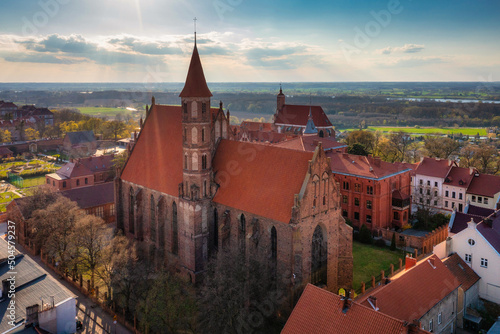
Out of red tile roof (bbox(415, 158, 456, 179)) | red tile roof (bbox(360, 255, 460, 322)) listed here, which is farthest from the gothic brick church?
red tile roof (bbox(415, 158, 456, 179))

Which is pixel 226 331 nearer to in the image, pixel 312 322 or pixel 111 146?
pixel 312 322

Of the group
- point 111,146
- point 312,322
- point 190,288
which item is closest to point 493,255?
point 312,322

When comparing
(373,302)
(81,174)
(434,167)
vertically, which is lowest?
(373,302)

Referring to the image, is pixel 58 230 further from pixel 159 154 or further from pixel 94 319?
pixel 159 154

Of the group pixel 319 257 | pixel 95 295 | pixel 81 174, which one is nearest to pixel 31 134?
pixel 81 174

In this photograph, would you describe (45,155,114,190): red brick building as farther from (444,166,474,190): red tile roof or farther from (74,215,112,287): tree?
(444,166,474,190): red tile roof

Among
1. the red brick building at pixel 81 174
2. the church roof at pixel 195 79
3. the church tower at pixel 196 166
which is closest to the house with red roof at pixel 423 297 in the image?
the church tower at pixel 196 166
